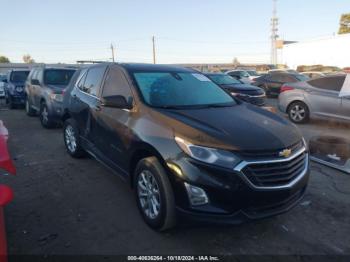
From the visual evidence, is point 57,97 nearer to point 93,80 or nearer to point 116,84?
point 93,80

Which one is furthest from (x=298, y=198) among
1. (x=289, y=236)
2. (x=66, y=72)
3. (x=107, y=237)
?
(x=66, y=72)

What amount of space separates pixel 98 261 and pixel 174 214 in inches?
32.7

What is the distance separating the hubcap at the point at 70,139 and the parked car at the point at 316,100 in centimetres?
641

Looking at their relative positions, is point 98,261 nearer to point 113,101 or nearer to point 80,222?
point 80,222

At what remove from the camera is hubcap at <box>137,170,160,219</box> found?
10.7 ft

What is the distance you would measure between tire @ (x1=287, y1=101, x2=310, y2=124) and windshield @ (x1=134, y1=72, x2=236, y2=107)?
5769 mm

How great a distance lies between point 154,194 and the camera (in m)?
3.29

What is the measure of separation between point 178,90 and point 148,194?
1486mm

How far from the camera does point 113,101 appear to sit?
372cm

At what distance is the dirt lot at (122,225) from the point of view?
122 inches

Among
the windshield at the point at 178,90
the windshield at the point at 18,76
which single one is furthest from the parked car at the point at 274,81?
the windshield at the point at 178,90

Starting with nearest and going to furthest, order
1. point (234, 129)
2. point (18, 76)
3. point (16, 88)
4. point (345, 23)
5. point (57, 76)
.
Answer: point (234, 129) → point (57, 76) → point (16, 88) → point (18, 76) → point (345, 23)

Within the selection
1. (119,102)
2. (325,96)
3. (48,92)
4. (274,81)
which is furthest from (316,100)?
(274,81)

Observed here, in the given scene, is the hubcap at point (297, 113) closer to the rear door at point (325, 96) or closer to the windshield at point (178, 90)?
the rear door at point (325, 96)
